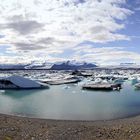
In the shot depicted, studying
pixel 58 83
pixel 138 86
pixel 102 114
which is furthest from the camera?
pixel 58 83

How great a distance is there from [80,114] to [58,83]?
205ft

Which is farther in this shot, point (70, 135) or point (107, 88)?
point (107, 88)

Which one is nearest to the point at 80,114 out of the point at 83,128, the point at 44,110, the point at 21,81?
the point at 44,110

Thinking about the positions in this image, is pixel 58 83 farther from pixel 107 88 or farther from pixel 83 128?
pixel 83 128

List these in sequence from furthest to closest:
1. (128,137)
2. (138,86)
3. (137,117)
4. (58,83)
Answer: (58,83) < (138,86) < (137,117) < (128,137)

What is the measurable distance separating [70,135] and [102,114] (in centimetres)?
1547

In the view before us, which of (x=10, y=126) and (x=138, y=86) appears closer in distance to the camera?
(x=10, y=126)

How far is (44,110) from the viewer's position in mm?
42844

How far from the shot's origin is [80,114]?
1526 inches

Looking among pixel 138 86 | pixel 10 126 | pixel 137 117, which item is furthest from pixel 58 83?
pixel 10 126

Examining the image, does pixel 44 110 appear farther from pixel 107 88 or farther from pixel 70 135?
pixel 107 88

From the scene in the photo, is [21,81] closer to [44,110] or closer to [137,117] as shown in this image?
[44,110]

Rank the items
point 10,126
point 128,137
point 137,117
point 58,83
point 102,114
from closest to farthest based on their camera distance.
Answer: point 128,137, point 10,126, point 137,117, point 102,114, point 58,83

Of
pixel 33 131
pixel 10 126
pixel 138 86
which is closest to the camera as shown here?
pixel 33 131
